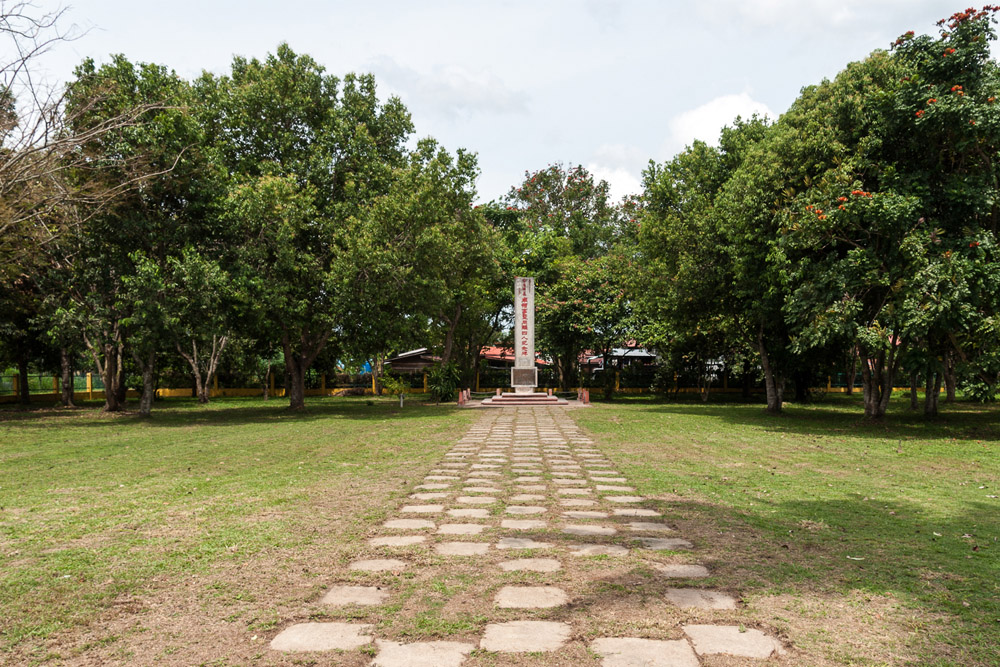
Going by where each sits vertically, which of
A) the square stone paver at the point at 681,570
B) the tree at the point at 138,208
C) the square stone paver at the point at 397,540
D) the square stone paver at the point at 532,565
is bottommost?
the square stone paver at the point at 681,570

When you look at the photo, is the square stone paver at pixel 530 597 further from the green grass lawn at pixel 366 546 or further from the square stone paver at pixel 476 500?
the square stone paver at pixel 476 500

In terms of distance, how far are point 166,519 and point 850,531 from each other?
5.31 metres

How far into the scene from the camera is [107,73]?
16.3 m

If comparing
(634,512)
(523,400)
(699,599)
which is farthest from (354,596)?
(523,400)

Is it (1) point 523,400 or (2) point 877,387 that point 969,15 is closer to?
(2) point 877,387

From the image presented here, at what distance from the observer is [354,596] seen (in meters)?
3.45

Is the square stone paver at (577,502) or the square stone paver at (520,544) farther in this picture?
the square stone paver at (577,502)

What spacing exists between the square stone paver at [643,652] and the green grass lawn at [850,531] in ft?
1.85

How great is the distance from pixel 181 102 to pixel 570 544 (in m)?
16.6

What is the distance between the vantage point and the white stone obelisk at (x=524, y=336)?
87.0 ft

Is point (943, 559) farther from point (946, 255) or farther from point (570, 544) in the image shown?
point (946, 255)

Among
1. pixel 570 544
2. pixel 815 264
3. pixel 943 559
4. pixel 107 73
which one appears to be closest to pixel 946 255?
pixel 815 264

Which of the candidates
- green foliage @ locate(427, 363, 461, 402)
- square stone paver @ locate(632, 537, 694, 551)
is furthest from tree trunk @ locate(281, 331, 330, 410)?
square stone paver @ locate(632, 537, 694, 551)

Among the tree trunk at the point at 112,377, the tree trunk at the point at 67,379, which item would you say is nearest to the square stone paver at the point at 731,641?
the tree trunk at the point at 112,377
